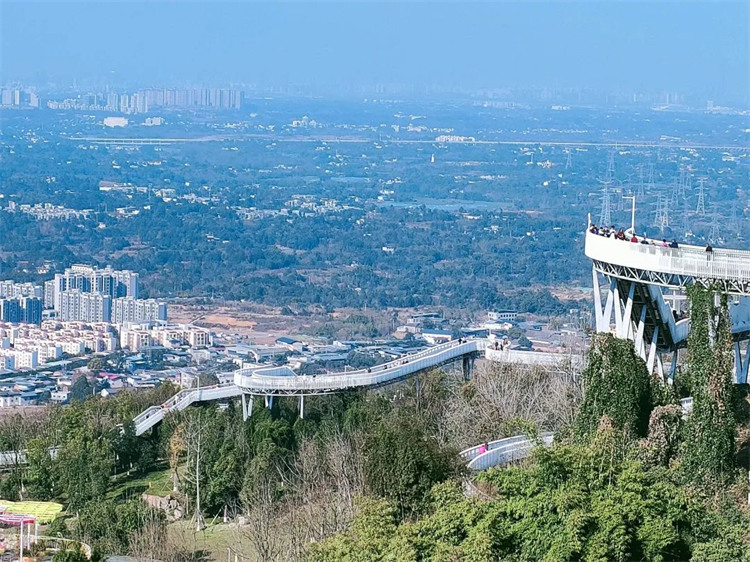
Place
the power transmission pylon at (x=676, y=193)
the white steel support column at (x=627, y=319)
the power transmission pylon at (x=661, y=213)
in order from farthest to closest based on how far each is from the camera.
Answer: the power transmission pylon at (x=676, y=193) → the power transmission pylon at (x=661, y=213) → the white steel support column at (x=627, y=319)

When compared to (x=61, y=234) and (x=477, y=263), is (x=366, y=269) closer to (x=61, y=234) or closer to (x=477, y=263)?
(x=477, y=263)

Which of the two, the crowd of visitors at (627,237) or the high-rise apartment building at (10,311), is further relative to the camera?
the high-rise apartment building at (10,311)

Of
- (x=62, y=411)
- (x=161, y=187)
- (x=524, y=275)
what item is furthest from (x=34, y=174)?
(x=62, y=411)

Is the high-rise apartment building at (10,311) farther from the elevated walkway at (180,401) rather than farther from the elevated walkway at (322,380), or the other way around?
the elevated walkway at (322,380)

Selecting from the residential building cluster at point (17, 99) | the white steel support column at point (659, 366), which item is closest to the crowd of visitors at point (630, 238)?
the white steel support column at point (659, 366)

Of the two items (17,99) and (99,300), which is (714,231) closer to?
(99,300)

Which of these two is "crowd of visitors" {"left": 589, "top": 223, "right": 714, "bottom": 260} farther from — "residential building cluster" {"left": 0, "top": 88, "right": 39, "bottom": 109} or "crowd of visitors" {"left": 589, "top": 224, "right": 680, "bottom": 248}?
"residential building cluster" {"left": 0, "top": 88, "right": 39, "bottom": 109}

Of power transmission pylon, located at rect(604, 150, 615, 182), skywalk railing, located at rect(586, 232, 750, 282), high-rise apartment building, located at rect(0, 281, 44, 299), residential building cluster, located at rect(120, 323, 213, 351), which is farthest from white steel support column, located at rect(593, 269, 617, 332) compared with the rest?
power transmission pylon, located at rect(604, 150, 615, 182)

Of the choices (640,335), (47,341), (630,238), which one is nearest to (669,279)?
(630,238)
